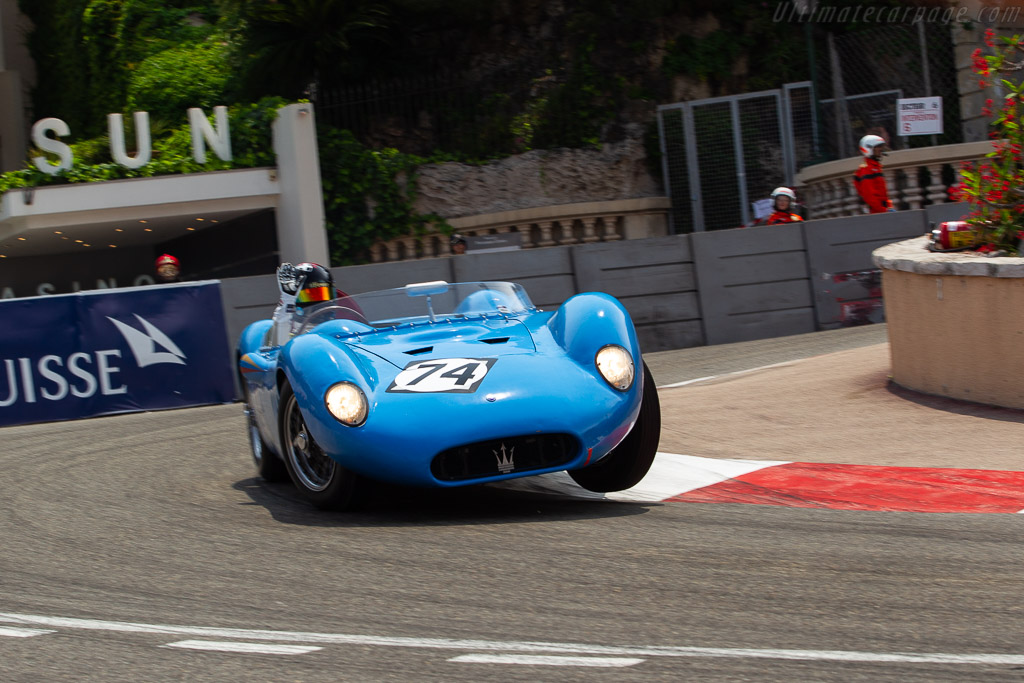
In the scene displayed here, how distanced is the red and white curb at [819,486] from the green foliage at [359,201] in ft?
52.6

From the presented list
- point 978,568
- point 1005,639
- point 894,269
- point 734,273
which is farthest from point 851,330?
point 1005,639

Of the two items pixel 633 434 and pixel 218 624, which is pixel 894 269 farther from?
pixel 218 624

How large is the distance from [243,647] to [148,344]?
31.7 ft

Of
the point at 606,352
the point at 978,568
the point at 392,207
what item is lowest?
the point at 978,568

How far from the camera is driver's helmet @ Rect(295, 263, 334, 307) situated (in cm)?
825

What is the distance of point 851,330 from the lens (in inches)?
549

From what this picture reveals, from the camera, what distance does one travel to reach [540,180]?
2303 cm

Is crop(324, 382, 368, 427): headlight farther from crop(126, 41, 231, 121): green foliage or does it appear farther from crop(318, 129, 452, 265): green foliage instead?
crop(126, 41, 231, 121): green foliage

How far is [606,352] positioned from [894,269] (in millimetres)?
3946

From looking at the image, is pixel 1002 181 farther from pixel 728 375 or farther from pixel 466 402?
pixel 466 402

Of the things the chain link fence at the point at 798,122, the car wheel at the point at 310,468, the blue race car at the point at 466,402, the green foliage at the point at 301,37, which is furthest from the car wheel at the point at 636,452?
the green foliage at the point at 301,37

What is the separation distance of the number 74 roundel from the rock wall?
679 inches

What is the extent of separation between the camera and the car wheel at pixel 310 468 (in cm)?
575

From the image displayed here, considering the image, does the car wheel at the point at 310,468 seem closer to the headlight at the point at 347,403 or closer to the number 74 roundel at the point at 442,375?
the headlight at the point at 347,403
